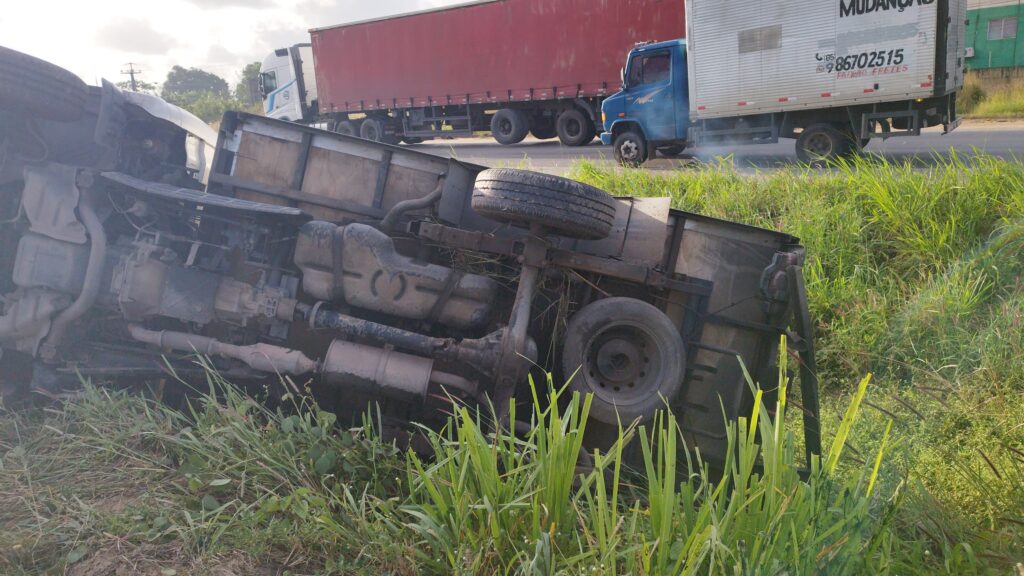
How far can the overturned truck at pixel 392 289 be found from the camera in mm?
3584

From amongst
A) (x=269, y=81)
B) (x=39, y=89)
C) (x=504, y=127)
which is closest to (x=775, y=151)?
(x=504, y=127)

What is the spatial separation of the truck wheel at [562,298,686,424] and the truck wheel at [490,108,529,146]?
15962mm

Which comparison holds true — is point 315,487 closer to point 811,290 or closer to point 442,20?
point 811,290

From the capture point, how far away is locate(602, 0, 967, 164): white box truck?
10922mm

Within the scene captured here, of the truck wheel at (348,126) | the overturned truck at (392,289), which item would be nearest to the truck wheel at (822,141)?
the overturned truck at (392,289)

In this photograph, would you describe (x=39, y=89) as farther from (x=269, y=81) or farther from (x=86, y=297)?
(x=269, y=81)

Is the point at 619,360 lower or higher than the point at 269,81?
lower

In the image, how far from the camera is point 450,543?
247cm

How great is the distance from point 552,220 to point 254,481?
166cm

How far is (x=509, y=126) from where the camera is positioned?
63.3 ft

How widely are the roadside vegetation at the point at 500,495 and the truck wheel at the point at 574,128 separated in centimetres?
1335

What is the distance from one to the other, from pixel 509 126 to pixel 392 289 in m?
16.1

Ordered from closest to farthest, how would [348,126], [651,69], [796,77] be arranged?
[796,77] → [651,69] → [348,126]

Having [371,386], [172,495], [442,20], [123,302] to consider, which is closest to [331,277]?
[371,386]
